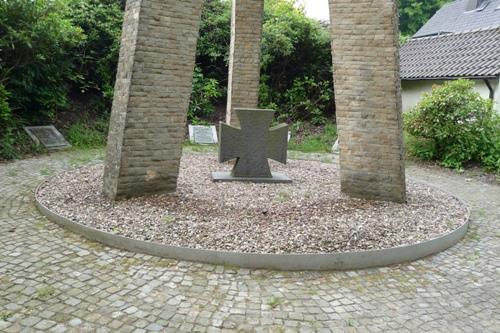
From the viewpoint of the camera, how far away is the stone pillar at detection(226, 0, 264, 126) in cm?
938

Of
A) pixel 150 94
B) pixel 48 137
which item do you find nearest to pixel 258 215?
pixel 150 94

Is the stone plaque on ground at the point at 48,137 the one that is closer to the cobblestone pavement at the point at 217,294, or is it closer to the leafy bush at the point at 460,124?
the cobblestone pavement at the point at 217,294

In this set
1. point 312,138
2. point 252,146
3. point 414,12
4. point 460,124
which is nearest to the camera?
point 252,146

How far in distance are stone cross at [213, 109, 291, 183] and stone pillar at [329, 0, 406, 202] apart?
1.61 metres

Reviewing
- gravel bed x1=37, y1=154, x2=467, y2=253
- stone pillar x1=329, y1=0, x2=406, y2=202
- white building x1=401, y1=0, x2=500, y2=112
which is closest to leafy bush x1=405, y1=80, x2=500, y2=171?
white building x1=401, y1=0, x2=500, y2=112

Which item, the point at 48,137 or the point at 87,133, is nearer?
the point at 48,137

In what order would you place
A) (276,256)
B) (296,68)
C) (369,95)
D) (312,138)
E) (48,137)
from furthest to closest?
(296,68) → (312,138) → (48,137) → (369,95) → (276,256)

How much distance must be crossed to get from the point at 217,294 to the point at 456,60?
45.4 ft

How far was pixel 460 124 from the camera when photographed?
10.4 meters

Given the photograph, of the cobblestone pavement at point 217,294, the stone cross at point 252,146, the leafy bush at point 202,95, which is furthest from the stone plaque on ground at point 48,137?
the cobblestone pavement at point 217,294

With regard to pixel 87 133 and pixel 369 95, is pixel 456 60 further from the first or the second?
pixel 87 133

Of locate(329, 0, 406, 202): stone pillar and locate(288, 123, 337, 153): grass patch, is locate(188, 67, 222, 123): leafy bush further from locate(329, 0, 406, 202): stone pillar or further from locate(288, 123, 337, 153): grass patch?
locate(329, 0, 406, 202): stone pillar

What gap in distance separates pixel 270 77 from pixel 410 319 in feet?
44.2

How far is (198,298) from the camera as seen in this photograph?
363 centimetres
